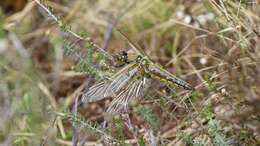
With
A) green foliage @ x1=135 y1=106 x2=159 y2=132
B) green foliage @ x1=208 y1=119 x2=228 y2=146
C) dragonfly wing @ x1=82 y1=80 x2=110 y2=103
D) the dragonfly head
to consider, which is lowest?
green foliage @ x1=208 y1=119 x2=228 y2=146

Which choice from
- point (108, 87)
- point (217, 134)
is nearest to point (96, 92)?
point (108, 87)

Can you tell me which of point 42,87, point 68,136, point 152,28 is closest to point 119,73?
point 68,136

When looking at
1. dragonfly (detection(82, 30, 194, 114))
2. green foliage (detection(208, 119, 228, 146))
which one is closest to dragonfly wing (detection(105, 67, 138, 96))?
dragonfly (detection(82, 30, 194, 114))

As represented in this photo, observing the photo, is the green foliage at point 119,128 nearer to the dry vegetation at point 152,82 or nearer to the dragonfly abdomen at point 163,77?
the dry vegetation at point 152,82

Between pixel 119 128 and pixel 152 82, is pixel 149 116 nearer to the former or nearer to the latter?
pixel 119 128

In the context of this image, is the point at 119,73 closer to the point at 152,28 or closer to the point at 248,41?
the point at 248,41

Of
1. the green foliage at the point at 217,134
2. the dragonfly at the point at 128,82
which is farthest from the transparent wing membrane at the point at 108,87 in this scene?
the green foliage at the point at 217,134

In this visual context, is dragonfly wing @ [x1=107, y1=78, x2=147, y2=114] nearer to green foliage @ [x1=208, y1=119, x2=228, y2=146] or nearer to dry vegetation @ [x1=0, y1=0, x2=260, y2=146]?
dry vegetation @ [x1=0, y1=0, x2=260, y2=146]
